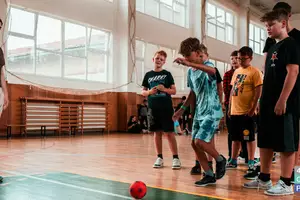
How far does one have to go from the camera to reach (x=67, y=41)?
453 inches

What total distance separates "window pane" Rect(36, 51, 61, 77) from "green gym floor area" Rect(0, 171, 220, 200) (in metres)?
7.43

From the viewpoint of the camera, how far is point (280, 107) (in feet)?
9.23

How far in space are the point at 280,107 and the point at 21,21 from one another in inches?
356

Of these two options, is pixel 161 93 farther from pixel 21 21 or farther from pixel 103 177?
pixel 21 21

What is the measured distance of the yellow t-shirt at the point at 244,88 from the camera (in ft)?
13.2

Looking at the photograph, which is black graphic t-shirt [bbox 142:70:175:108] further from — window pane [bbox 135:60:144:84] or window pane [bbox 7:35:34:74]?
window pane [bbox 135:60:144:84]

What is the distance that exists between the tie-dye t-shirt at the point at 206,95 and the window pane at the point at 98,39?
9.40 m

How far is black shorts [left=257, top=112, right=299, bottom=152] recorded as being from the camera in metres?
2.84

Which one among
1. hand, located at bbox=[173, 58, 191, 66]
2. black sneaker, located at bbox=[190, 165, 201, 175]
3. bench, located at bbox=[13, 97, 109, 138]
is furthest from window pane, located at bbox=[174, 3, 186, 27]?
hand, located at bbox=[173, 58, 191, 66]

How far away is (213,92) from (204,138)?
0.46 meters

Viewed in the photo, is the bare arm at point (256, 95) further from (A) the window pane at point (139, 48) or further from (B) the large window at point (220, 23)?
(B) the large window at point (220, 23)

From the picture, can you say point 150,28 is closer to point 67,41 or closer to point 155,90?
point 67,41

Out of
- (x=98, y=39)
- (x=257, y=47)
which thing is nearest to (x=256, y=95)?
(x=98, y=39)

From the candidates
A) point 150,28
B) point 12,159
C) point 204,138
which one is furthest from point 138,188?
point 150,28
